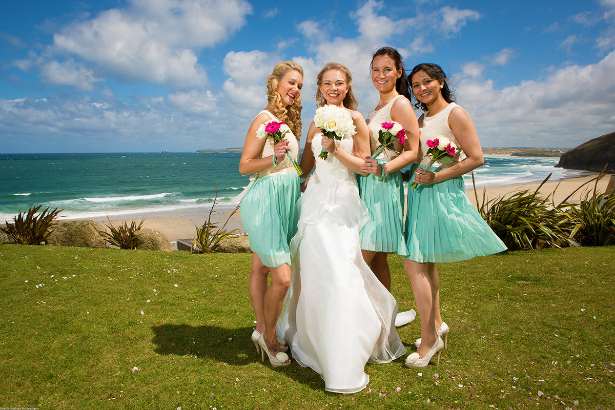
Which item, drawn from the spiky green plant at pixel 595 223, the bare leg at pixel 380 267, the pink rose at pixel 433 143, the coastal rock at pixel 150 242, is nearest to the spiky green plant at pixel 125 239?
the coastal rock at pixel 150 242

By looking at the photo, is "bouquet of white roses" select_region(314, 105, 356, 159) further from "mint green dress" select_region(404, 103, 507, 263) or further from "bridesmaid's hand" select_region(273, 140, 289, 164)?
"mint green dress" select_region(404, 103, 507, 263)

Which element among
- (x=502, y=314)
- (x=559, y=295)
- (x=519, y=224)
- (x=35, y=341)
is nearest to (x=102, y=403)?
(x=35, y=341)

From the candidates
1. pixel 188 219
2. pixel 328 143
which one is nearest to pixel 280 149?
pixel 328 143

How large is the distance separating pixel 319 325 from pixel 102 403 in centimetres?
178

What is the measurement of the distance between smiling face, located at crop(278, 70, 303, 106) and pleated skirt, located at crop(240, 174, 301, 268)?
2.44 ft

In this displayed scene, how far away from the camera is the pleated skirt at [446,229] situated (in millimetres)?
3334

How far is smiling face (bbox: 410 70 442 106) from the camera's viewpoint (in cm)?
339

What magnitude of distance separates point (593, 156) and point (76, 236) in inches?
1821

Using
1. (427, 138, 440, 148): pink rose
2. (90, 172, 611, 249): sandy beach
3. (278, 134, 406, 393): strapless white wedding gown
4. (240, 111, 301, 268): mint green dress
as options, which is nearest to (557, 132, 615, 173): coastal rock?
(90, 172, 611, 249): sandy beach

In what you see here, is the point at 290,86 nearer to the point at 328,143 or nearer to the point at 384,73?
the point at 328,143

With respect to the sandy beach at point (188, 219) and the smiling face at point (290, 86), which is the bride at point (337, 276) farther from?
the sandy beach at point (188, 219)

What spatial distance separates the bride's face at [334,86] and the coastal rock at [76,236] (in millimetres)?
7954

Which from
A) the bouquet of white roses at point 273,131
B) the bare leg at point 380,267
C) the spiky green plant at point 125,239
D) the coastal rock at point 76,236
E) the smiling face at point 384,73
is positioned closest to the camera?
the bouquet of white roses at point 273,131

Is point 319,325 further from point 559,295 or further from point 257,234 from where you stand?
point 559,295
